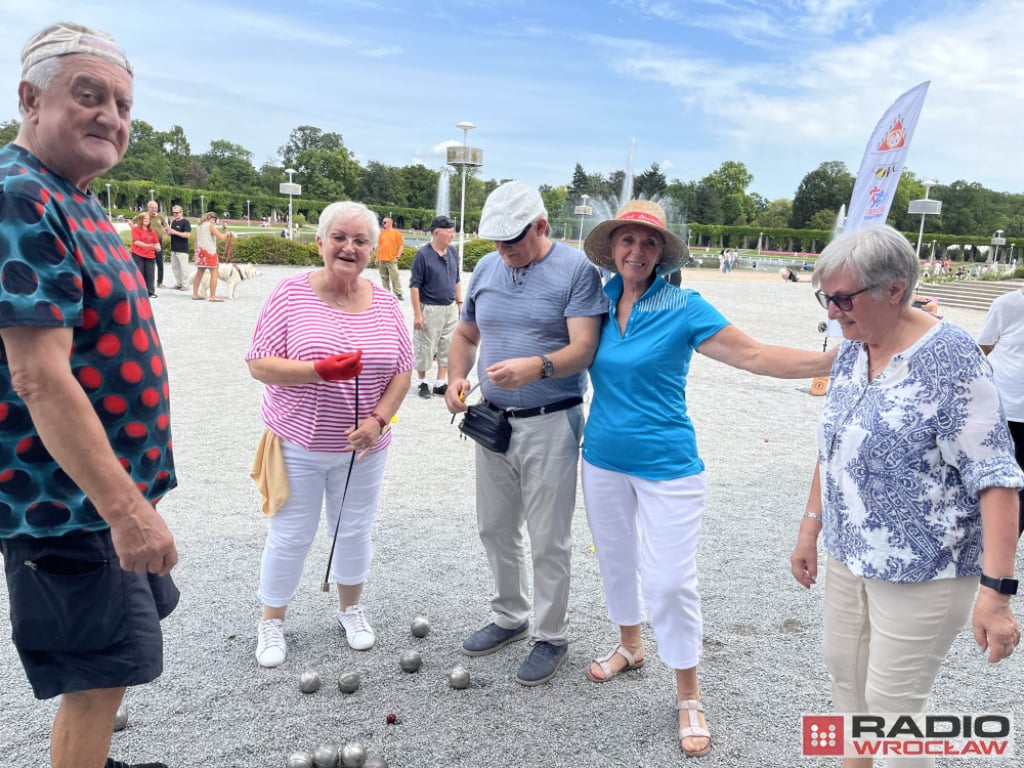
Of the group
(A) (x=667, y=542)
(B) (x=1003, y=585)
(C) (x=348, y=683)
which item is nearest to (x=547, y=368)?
(A) (x=667, y=542)

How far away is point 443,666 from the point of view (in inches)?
134

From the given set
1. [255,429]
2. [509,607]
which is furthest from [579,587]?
[255,429]

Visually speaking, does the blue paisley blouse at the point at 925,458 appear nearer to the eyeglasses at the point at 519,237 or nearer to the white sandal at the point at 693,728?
the white sandal at the point at 693,728

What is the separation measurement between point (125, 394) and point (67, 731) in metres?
1.02

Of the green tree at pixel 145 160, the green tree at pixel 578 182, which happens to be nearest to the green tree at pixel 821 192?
the green tree at pixel 578 182

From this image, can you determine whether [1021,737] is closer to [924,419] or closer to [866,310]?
[924,419]

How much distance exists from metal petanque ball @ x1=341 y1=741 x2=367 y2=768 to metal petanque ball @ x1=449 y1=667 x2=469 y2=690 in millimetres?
606

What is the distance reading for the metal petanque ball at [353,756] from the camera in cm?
262

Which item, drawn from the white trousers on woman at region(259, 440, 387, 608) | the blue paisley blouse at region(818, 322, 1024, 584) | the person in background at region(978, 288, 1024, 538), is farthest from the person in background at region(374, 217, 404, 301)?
the blue paisley blouse at region(818, 322, 1024, 584)

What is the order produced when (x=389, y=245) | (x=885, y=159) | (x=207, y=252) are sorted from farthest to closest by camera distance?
(x=207, y=252)
(x=389, y=245)
(x=885, y=159)

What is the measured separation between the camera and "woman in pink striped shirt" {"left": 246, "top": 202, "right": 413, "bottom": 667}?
3.10 metres

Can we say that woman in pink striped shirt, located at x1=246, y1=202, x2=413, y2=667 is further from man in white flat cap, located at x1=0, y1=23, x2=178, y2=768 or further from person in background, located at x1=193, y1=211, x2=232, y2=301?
person in background, located at x1=193, y1=211, x2=232, y2=301

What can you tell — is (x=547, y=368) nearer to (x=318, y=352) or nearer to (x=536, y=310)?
(x=536, y=310)

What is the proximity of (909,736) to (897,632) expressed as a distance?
1.13ft
